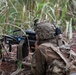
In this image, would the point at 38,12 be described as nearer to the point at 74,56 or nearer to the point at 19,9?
the point at 19,9

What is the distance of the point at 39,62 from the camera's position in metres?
2.91

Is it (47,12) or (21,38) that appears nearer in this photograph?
(21,38)

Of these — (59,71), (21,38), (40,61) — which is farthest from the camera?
(21,38)

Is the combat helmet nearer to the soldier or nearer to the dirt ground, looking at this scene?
the soldier

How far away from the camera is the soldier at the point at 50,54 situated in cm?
271

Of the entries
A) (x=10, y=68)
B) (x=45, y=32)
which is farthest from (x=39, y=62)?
(x=10, y=68)

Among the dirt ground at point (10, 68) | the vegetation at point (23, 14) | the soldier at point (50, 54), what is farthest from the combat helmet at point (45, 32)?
the vegetation at point (23, 14)

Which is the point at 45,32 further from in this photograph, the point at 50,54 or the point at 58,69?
the point at 58,69

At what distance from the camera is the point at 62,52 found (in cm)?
279

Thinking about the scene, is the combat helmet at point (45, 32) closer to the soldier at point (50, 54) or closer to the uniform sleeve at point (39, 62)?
the soldier at point (50, 54)

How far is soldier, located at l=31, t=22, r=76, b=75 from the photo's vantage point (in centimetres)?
271

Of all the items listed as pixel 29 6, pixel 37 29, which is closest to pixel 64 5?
pixel 29 6

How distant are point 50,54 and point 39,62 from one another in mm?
206

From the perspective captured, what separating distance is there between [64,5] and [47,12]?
799mm
